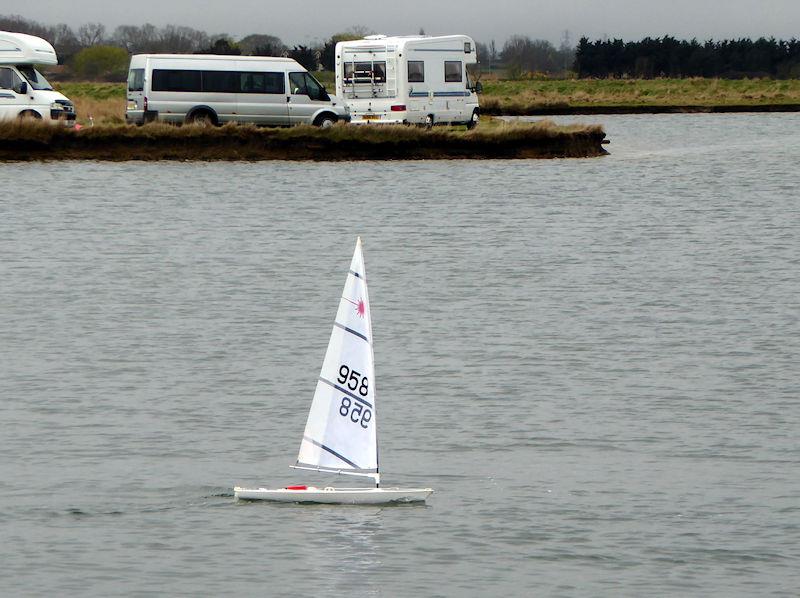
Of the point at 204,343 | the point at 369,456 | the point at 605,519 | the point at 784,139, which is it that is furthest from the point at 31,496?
the point at 784,139

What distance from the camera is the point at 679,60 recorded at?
128 m

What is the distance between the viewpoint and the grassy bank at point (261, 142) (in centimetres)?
4847

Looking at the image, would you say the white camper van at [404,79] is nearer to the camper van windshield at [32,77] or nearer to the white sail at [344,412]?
the camper van windshield at [32,77]

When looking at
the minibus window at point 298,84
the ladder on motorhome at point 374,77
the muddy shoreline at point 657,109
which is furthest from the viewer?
the muddy shoreline at point 657,109

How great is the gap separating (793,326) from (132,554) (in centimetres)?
1389

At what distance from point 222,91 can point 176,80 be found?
1394mm

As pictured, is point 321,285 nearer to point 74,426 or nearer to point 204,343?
point 204,343

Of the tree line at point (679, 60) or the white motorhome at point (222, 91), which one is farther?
the tree line at point (679, 60)

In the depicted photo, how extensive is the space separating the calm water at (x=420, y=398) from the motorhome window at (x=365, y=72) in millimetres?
11142

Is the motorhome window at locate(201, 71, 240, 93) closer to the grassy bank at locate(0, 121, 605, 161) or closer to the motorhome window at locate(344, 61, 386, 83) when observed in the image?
the grassy bank at locate(0, 121, 605, 161)

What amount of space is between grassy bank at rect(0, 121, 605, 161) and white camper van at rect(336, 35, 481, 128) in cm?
153

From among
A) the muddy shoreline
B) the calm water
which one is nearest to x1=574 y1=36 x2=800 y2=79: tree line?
the muddy shoreline

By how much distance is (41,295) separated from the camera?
28578mm

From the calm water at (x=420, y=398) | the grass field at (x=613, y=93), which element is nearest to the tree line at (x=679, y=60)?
the grass field at (x=613, y=93)
